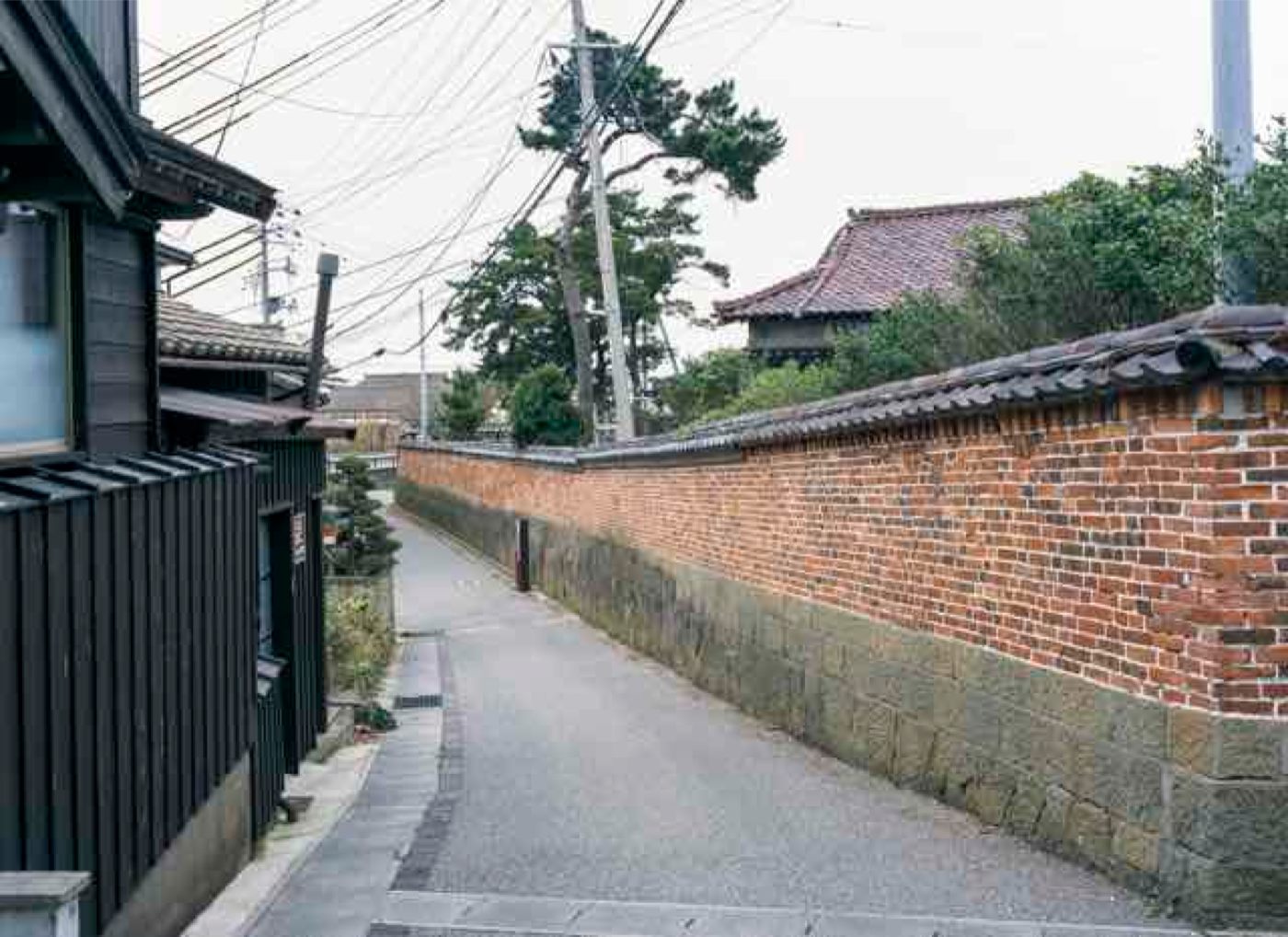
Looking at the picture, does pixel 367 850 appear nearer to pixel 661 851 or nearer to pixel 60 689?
pixel 661 851

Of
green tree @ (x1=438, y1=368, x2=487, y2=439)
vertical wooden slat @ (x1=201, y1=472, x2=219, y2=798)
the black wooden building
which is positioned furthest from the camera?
green tree @ (x1=438, y1=368, x2=487, y2=439)

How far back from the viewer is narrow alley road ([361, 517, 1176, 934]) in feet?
23.2

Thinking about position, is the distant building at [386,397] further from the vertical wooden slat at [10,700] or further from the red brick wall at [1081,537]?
the vertical wooden slat at [10,700]

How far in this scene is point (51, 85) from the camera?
499 centimetres

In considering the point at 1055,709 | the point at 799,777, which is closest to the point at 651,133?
the point at 799,777

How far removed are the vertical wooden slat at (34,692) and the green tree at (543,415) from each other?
97.9 ft

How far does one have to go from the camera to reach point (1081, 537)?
7.25 m

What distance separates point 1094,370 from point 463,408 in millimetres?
47373

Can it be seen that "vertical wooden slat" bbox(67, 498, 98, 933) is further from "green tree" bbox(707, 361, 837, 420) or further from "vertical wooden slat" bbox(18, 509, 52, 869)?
"green tree" bbox(707, 361, 837, 420)

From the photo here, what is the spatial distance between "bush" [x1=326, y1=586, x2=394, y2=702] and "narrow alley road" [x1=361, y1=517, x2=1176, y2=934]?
2.05m

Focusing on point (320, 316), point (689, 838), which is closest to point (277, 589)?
point (320, 316)

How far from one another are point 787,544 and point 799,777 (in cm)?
276

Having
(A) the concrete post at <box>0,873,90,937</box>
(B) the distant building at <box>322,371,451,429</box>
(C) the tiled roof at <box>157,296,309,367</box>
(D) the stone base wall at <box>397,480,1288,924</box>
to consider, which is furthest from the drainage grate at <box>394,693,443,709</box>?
(B) the distant building at <box>322,371,451,429</box>

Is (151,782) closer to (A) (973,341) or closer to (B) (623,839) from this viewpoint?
(B) (623,839)
